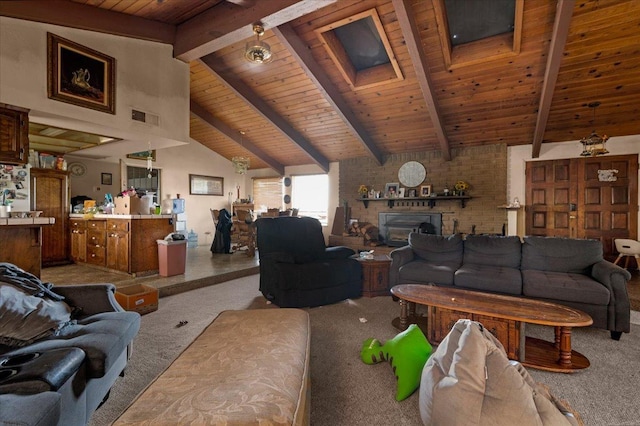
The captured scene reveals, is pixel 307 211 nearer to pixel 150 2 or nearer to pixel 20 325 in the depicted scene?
pixel 150 2

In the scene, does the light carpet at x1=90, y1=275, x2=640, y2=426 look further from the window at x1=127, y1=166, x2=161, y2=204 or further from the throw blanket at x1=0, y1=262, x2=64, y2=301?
the window at x1=127, y1=166, x2=161, y2=204

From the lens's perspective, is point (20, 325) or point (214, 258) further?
point (214, 258)

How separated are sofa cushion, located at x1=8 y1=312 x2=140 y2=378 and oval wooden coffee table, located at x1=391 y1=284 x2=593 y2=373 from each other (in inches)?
79.7

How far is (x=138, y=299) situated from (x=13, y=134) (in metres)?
2.11

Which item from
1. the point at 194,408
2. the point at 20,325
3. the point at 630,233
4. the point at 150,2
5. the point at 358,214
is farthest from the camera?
the point at 358,214

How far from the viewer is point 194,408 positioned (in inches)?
39.8

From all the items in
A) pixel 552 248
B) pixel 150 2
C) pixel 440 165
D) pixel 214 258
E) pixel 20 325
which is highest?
pixel 150 2

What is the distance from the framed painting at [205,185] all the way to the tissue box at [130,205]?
3.63 m

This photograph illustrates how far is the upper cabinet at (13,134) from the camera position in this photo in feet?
9.36

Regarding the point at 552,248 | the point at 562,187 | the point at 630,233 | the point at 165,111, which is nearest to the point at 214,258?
the point at 165,111

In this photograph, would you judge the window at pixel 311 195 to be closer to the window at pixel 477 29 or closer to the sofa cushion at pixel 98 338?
the window at pixel 477 29

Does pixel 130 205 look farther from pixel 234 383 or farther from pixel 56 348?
pixel 234 383

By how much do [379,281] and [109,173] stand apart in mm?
6150

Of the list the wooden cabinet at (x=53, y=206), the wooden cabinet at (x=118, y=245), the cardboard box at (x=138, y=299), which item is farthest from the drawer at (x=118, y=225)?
the wooden cabinet at (x=53, y=206)
